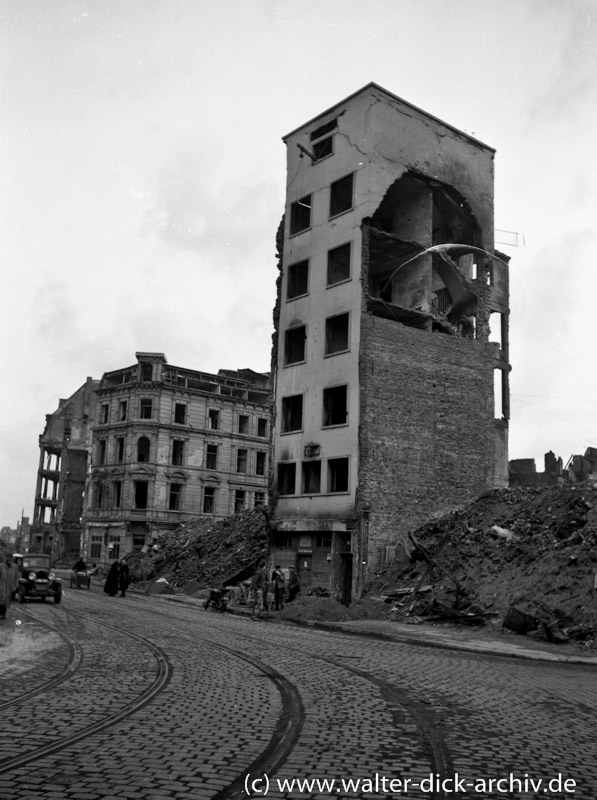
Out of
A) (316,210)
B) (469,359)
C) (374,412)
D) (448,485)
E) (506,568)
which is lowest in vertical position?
(506,568)

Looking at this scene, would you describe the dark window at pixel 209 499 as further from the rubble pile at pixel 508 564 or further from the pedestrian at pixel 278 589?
the pedestrian at pixel 278 589

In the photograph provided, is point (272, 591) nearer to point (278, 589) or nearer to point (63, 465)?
point (278, 589)

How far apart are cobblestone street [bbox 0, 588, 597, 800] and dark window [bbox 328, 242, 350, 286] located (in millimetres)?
23369

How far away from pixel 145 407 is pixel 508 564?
120ft

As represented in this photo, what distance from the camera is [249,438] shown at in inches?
2314

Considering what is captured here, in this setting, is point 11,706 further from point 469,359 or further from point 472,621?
point 469,359

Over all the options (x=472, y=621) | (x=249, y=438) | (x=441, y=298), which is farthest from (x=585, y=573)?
(x=249, y=438)

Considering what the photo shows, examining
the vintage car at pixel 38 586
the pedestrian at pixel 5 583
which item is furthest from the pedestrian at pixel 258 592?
the pedestrian at pixel 5 583

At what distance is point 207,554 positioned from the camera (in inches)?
1569

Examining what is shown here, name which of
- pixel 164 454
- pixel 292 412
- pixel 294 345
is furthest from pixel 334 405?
pixel 164 454

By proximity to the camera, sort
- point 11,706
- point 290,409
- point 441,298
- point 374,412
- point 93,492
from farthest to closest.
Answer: point 93,492 < point 441,298 < point 290,409 < point 374,412 < point 11,706

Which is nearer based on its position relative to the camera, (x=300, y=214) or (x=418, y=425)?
(x=418, y=425)

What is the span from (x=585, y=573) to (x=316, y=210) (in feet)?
72.3

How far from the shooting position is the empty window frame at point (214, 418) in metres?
57.4
